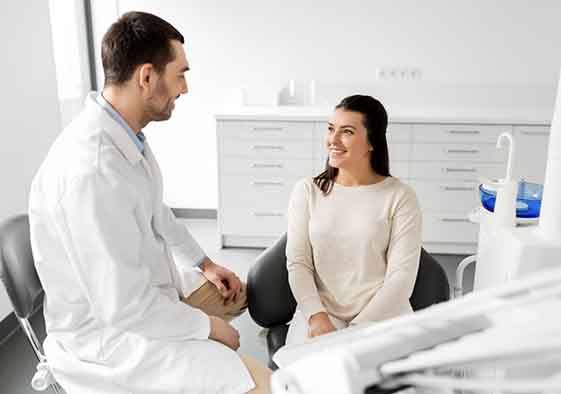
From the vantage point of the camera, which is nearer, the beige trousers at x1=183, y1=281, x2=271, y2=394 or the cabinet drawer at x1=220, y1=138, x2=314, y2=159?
the beige trousers at x1=183, y1=281, x2=271, y2=394

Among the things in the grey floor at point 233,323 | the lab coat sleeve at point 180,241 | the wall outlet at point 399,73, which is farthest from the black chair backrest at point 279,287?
the wall outlet at point 399,73

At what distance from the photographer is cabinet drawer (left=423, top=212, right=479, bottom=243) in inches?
131

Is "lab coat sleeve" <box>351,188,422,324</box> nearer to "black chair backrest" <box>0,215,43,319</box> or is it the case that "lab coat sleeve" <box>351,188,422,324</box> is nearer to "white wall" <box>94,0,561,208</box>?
"black chair backrest" <box>0,215,43,319</box>

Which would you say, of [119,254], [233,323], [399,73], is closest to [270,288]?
[119,254]

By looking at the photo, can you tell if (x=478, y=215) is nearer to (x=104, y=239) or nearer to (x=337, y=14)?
(x=104, y=239)

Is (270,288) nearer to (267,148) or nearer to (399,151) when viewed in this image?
(267,148)

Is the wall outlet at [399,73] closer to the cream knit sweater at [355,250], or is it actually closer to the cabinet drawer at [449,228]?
the cabinet drawer at [449,228]

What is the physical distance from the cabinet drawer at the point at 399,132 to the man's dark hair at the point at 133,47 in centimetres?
208

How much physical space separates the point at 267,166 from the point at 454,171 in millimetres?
1169

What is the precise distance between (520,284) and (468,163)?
9.74 ft

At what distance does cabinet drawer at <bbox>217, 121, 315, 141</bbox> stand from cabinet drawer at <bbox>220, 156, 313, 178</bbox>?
0.15 meters

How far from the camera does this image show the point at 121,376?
127 centimetres

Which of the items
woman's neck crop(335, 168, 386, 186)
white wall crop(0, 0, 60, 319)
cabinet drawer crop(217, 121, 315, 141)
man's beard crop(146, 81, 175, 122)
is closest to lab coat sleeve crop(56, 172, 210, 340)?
man's beard crop(146, 81, 175, 122)

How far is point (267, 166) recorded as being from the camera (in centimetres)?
335
